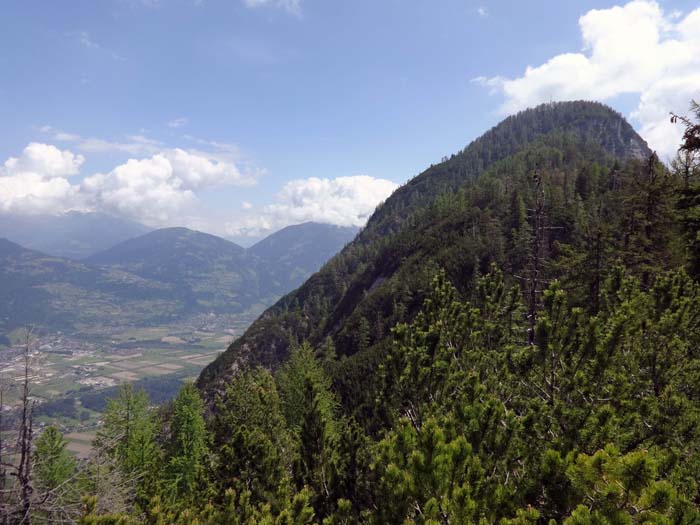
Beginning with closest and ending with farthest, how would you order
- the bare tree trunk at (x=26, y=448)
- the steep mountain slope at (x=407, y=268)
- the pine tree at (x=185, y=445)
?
the bare tree trunk at (x=26, y=448)
the pine tree at (x=185, y=445)
the steep mountain slope at (x=407, y=268)

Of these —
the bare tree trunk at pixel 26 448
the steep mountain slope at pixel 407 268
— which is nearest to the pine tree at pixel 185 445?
the bare tree trunk at pixel 26 448

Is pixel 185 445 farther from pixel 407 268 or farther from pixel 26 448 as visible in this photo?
pixel 407 268

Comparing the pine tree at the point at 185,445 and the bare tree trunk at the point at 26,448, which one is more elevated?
the bare tree trunk at the point at 26,448

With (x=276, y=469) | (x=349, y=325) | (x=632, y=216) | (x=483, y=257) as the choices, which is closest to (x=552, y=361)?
(x=276, y=469)

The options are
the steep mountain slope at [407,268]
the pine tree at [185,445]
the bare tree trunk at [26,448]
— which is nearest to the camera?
the bare tree trunk at [26,448]

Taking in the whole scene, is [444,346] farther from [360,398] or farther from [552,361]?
[360,398]

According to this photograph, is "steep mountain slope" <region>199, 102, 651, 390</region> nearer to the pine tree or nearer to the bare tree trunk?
the pine tree

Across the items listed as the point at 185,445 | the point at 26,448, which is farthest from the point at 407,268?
the point at 26,448

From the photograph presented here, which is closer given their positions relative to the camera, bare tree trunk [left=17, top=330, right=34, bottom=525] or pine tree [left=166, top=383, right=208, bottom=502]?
bare tree trunk [left=17, top=330, right=34, bottom=525]

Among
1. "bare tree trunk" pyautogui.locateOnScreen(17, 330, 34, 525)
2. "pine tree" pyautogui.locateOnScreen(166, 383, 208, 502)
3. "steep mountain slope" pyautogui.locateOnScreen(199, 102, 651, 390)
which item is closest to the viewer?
"bare tree trunk" pyautogui.locateOnScreen(17, 330, 34, 525)

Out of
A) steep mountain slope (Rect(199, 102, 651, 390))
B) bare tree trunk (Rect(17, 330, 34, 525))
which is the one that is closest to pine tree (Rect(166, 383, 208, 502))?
bare tree trunk (Rect(17, 330, 34, 525))

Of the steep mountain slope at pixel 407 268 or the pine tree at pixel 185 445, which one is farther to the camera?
the steep mountain slope at pixel 407 268

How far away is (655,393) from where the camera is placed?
988 cm

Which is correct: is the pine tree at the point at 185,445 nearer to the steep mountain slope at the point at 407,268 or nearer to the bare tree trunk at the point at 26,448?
the bare tree trunk at the point at 26,448
